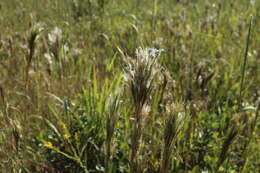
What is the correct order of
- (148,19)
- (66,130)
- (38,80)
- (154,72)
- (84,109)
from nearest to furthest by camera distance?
(154,72), (66,130), (84,109), (38,80), (148,19)

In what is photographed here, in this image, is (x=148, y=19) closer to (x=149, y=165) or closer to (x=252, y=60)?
(x=252, y=60)

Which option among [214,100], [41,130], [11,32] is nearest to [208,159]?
[214,100]

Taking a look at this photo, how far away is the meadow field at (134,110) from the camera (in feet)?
2.84

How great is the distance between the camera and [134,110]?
1.02 meters

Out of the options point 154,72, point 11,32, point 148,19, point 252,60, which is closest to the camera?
point 154,72

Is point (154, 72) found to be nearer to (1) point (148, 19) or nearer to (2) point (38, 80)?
(2) point (38, 80)

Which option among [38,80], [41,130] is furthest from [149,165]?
[38,80]

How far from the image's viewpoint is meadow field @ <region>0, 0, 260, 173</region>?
87 centimetres

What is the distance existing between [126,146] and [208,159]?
420mm

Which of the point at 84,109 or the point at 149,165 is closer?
the point at 149,165

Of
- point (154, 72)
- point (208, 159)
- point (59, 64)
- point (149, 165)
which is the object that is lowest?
point (208, 159)

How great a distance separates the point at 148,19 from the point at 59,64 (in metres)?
2.63

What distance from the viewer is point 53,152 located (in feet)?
4.91

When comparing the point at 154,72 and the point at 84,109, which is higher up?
the point at 154,72
